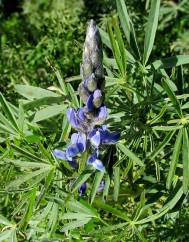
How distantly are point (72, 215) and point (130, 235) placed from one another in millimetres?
223

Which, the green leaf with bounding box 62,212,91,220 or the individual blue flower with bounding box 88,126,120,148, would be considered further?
the green leaf with bounding box 62,212,91,220

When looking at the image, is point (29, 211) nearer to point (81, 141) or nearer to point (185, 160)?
point (81, 141)

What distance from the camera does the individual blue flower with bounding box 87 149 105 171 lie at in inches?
61.3

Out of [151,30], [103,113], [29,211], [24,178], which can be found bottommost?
[29,211]


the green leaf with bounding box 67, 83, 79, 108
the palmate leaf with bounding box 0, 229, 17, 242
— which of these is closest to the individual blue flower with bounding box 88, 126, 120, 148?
the green leaf with bounding box 67, 83, 79, 108

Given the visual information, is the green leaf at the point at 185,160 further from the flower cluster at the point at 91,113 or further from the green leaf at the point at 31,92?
the green leaf at the point at 31,92

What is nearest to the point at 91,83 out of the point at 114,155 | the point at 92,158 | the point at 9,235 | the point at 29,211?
the point at 92,158

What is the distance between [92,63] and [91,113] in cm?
15

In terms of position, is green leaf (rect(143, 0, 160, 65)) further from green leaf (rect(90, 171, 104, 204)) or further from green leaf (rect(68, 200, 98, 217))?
green leaf (rect(68, 200, 98, 217))

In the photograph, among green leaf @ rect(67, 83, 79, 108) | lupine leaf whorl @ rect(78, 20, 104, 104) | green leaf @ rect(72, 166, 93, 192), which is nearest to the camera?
lupine leaf whorl @ rect(78, 20, 104, 104)

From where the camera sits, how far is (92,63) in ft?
4.58

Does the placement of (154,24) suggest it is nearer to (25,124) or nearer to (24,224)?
(25,124)

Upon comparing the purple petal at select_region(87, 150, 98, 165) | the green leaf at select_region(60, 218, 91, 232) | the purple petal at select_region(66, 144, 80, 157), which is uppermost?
the purple petal at select_region(66, 144, 80, 157)

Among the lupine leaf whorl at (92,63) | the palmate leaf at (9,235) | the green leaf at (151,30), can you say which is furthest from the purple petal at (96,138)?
the palmate leaf at (9,235)
